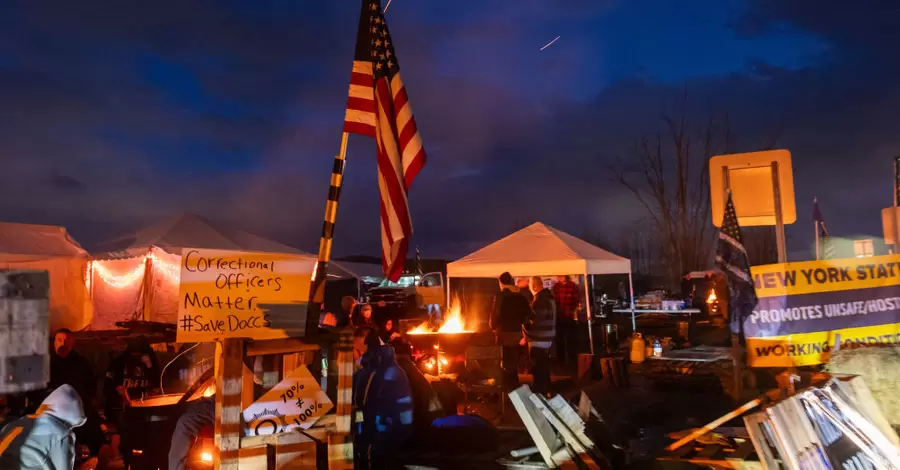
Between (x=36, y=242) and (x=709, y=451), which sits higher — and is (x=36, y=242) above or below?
above

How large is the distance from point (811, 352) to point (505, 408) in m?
4.50

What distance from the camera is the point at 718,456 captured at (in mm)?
5336

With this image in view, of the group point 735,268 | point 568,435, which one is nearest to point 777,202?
point 735,268

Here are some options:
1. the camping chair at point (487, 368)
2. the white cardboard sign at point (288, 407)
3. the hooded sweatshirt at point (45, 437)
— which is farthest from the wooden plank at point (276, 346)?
the camping chair at point (487, 368)

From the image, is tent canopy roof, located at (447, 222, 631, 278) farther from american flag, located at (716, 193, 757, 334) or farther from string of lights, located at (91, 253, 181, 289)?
string of lights, located at (91, 253, 181, 289)

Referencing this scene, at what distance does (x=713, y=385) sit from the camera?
9.92 meters

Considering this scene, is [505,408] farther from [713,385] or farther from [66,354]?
[66,354]

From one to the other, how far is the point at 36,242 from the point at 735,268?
14.4 meters

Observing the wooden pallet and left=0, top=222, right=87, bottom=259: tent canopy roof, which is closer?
the wooden pallet

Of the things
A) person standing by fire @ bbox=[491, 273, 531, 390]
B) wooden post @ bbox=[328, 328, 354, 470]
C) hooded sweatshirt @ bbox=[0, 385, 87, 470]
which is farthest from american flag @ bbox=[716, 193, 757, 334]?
hooded sweatshirt @ bbox=[0, 385, 87, 470]

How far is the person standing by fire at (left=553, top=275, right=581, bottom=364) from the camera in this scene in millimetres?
13461

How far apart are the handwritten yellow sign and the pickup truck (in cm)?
1652

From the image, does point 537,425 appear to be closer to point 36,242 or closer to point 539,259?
point 539,259

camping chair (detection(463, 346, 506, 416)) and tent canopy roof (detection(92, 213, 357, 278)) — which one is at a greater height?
tent canopy roof (detection(92, 213, 357, 278))
